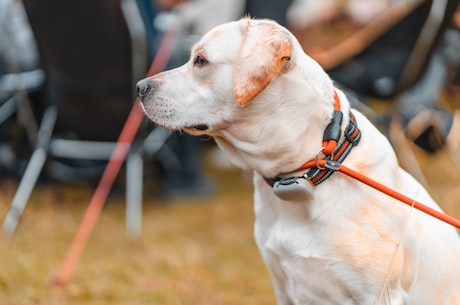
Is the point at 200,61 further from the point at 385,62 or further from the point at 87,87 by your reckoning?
the point at 385,62

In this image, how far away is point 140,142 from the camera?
4867 mm

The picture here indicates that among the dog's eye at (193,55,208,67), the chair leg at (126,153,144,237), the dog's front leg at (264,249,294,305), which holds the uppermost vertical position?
the dog's eye at (193,55,208,67)

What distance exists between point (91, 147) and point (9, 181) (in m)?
0.85

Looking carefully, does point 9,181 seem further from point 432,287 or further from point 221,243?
point 432,287

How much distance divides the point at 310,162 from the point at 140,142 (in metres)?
2.60

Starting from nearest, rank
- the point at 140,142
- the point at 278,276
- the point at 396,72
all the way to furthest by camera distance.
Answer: the point at 278,276 < the point at 140,142 < the point at 396,72

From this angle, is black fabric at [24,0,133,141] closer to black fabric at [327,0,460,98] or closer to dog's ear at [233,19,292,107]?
black fabric at [327,0,460,98]

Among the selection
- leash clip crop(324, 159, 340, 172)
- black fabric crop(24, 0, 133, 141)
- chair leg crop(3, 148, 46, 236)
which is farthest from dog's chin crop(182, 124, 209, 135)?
chair leg crop(3, 148, 46, 236)

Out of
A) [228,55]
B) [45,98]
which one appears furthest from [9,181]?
[228,55]

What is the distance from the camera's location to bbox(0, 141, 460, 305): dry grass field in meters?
3.62

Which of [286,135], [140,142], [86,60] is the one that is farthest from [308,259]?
[140,142]

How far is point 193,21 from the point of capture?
18.2ft

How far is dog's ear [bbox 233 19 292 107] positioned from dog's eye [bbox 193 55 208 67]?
0.53 feet

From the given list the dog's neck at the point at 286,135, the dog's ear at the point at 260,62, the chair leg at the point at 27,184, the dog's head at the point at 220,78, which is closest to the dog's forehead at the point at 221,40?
the dog's head at the point at 220,78
